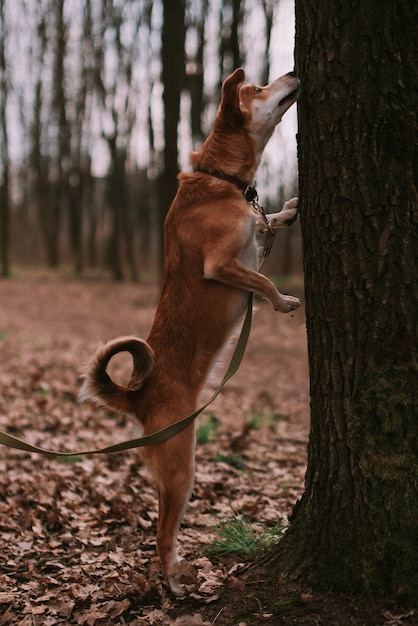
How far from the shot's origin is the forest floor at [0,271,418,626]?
3.23 meters

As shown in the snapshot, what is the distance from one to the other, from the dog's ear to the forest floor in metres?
1.34

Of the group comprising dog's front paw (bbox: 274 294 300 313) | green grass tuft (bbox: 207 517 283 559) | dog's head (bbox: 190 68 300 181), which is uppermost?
dog's head (bbox: 190 68 300 181)

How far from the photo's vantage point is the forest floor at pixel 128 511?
3.23 m

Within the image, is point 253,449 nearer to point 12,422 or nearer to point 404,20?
point 12,422

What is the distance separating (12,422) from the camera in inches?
268

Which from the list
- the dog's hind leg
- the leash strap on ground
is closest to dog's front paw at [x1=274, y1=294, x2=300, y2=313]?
the leash strap on ground

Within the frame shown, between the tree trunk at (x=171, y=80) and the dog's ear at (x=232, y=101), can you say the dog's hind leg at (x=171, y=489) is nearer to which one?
the dog's ear at (x=232, y=101)

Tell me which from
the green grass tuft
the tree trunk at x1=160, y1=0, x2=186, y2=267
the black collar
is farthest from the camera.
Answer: the tree trunk at x1=160, y1=0, x2=186, y2=267

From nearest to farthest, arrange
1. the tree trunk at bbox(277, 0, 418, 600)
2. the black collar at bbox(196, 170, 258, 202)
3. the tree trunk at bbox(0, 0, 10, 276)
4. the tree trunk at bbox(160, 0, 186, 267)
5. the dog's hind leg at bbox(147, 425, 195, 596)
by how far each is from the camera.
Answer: the tree trunk at bbox(277, 0, 418, 600) → the dog's hind leg at bbox(147, 425, 195, 596) → the black collar at bbox(196, 170, 258, 202) → the tree trunk at bbox(160, 0, 186, 267) → the tree trunk at bbox(0, 0, 10, 276)

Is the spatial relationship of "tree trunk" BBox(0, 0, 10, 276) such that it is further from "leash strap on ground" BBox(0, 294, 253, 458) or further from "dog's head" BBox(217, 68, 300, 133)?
"leash strap on ground" BBox(0, 294, 253, 458)

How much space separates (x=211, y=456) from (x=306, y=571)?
2964mm

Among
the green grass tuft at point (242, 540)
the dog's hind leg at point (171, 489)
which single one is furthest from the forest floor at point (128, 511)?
the dog's hind leg at point (171, 489)

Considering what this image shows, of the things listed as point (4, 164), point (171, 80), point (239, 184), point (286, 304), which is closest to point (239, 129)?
point (239, 184)

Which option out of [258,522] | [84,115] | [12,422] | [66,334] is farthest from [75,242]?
[258,522]
